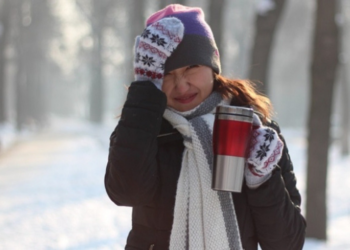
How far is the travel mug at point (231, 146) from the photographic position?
2.23 meters

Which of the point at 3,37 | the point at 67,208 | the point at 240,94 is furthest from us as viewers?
the point at 3,37

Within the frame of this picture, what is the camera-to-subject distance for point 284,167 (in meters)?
2.53

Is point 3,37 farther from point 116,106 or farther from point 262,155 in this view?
point 262,155

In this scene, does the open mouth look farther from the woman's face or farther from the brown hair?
the brown hair

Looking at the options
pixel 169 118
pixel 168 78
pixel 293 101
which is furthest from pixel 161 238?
pixel 293 101

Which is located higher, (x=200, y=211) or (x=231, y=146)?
(x=231, y=146)

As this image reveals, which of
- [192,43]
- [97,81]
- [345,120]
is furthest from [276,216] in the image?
[97,81]

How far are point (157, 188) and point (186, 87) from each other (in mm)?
406

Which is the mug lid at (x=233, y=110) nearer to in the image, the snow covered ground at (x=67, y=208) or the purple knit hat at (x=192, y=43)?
the purple knit hat at (x=192, y=43)

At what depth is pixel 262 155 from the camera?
7.50 ft

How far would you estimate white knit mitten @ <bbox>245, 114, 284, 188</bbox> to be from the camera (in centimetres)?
228

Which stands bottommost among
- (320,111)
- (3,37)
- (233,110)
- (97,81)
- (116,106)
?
(116,106)

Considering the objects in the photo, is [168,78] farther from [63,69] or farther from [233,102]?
[63,69]

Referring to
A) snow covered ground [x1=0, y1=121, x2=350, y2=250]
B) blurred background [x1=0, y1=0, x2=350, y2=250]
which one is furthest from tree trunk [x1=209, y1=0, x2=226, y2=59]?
snow covered ground [x1=0, y1=121, x2=350, y2=250]
